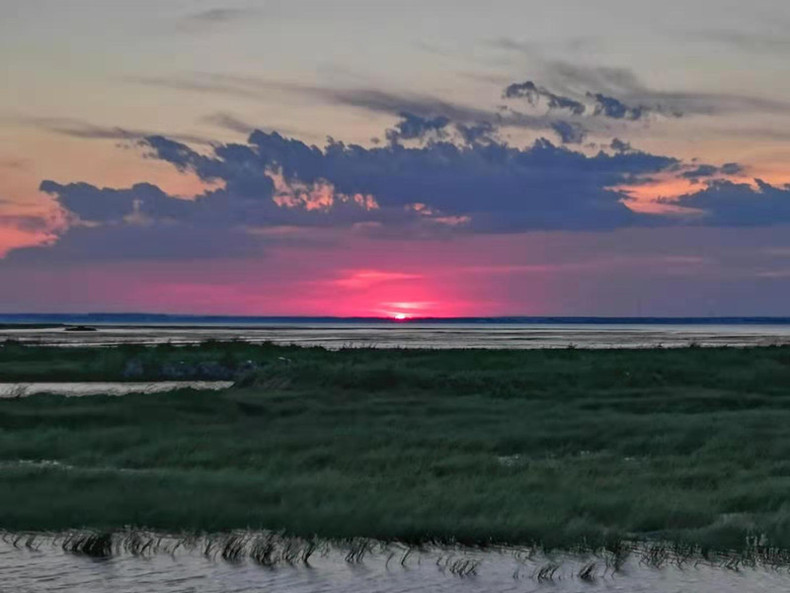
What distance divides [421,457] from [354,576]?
9.46 meters

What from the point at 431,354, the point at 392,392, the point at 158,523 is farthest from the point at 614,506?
the point at 431,354

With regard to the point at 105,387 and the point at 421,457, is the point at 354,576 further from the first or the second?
the point at 105,387

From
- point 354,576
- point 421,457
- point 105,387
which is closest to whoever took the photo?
point 354,576

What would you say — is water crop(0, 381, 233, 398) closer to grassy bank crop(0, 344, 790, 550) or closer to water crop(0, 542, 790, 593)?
grassy bank crop(0, 344, 790, 550)

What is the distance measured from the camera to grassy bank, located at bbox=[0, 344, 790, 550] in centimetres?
1806

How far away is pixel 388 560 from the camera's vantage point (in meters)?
16.3

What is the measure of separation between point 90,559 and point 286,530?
3.23 meters

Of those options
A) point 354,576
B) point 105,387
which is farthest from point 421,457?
point 105,387

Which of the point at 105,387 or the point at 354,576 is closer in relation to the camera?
the point at 354,576

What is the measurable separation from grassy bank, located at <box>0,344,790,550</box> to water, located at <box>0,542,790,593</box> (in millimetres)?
1104

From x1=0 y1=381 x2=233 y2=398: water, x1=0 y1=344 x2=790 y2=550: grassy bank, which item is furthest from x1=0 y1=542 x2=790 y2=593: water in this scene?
x1=0 y1=381 x2=233 y2=398: water

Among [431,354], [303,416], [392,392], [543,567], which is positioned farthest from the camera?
[431,354]

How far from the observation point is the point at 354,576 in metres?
15.4

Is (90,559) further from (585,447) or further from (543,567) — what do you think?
(585,447)
